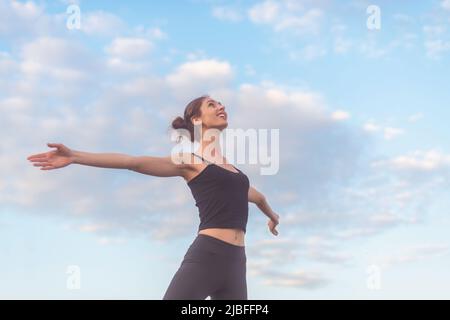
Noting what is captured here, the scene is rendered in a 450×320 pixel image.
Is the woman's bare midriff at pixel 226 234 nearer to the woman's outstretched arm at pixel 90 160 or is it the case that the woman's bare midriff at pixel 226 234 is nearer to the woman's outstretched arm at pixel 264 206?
the woman's outstretched arm at pixel 90 160

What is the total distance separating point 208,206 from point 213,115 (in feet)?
4.15

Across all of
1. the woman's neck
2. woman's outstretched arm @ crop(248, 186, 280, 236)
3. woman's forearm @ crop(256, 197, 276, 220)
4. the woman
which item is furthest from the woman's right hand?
woman's forearm @ crop(256, 197, 276, 220)

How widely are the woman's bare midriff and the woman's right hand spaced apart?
1.75 m

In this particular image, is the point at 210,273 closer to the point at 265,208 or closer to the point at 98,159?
the point at 98,159

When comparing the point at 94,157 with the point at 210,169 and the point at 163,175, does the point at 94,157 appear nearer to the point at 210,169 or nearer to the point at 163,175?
the point at 163,175

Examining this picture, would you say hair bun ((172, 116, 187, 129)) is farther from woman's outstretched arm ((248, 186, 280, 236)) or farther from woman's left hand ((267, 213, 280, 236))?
woman's left hand ((267, 213, 280, 236))

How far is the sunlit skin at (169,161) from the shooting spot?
6578 mm

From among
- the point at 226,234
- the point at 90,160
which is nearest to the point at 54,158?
the point at 90,160

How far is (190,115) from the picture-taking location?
25.9ft

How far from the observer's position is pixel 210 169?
7254mm

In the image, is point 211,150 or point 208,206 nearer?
point 208,206

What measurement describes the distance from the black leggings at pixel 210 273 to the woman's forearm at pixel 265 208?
138cm
